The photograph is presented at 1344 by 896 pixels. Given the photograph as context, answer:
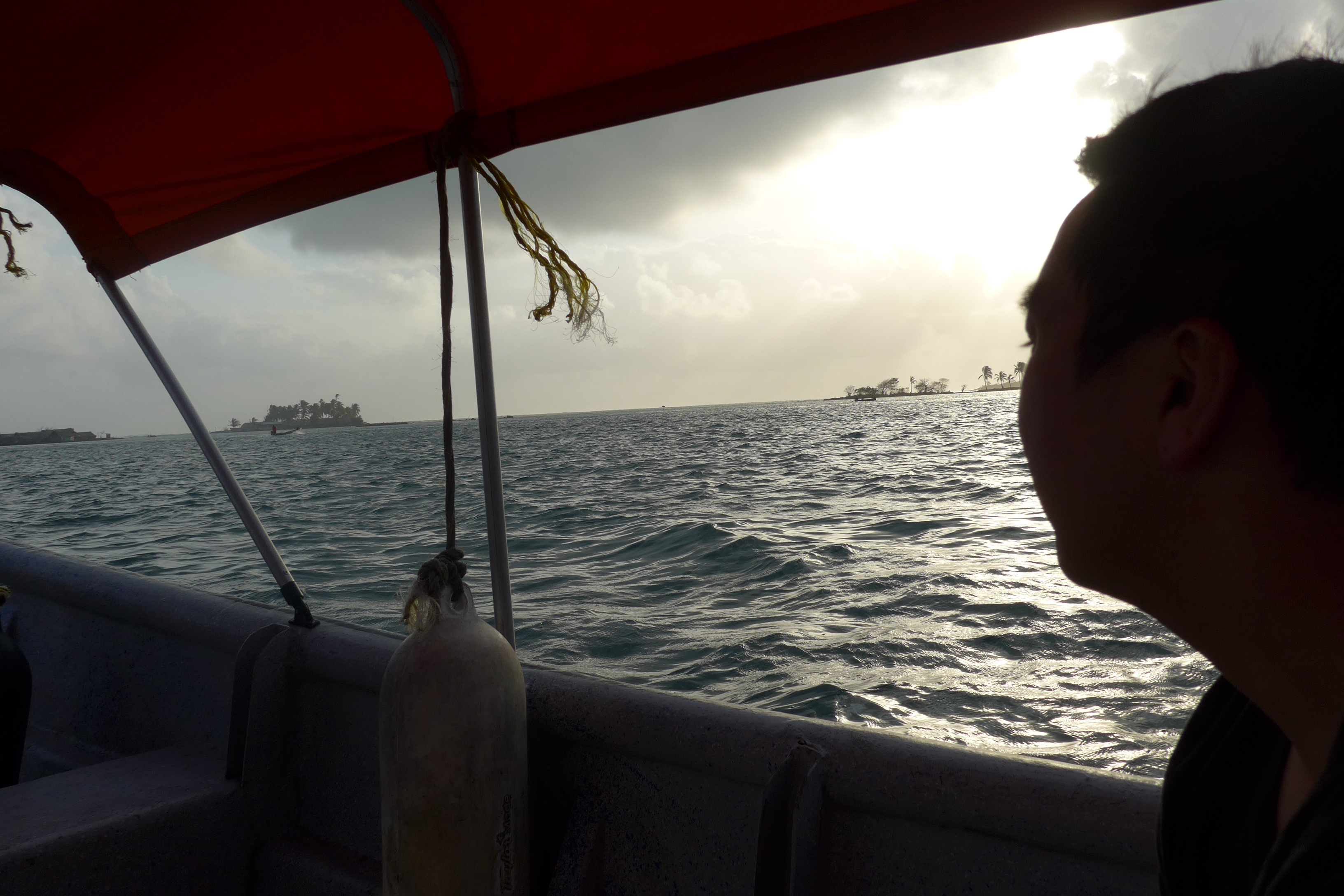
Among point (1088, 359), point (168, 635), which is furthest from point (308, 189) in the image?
point (1088, 359)

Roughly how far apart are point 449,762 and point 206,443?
1404mm

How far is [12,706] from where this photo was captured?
7.94 feet

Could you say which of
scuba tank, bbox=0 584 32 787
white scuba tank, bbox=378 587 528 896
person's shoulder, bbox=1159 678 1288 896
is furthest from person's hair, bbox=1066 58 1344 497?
scuba tank, bbox=0 584 32 787

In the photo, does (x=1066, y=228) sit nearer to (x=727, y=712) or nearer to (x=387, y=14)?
(x=727, y=712)

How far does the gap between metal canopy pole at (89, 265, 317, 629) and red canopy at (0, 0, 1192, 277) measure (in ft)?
0.91

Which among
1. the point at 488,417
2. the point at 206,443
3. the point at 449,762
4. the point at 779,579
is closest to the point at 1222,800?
the point at 449,762

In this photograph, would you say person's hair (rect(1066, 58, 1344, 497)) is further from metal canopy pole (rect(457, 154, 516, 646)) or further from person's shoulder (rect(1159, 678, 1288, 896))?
metal canopy pole (rect(457, 154, 516, 646))

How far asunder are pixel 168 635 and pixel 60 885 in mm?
997

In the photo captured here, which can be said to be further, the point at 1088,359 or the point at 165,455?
the point at 165,455

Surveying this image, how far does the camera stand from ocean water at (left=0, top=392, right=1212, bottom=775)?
480 centimetres

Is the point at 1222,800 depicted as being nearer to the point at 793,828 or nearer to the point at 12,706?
the point at 793,828

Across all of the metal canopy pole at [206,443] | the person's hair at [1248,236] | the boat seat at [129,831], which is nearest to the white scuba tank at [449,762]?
the boat seat at [129,831]

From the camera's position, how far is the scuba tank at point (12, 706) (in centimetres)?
241

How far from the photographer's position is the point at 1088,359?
60cm
